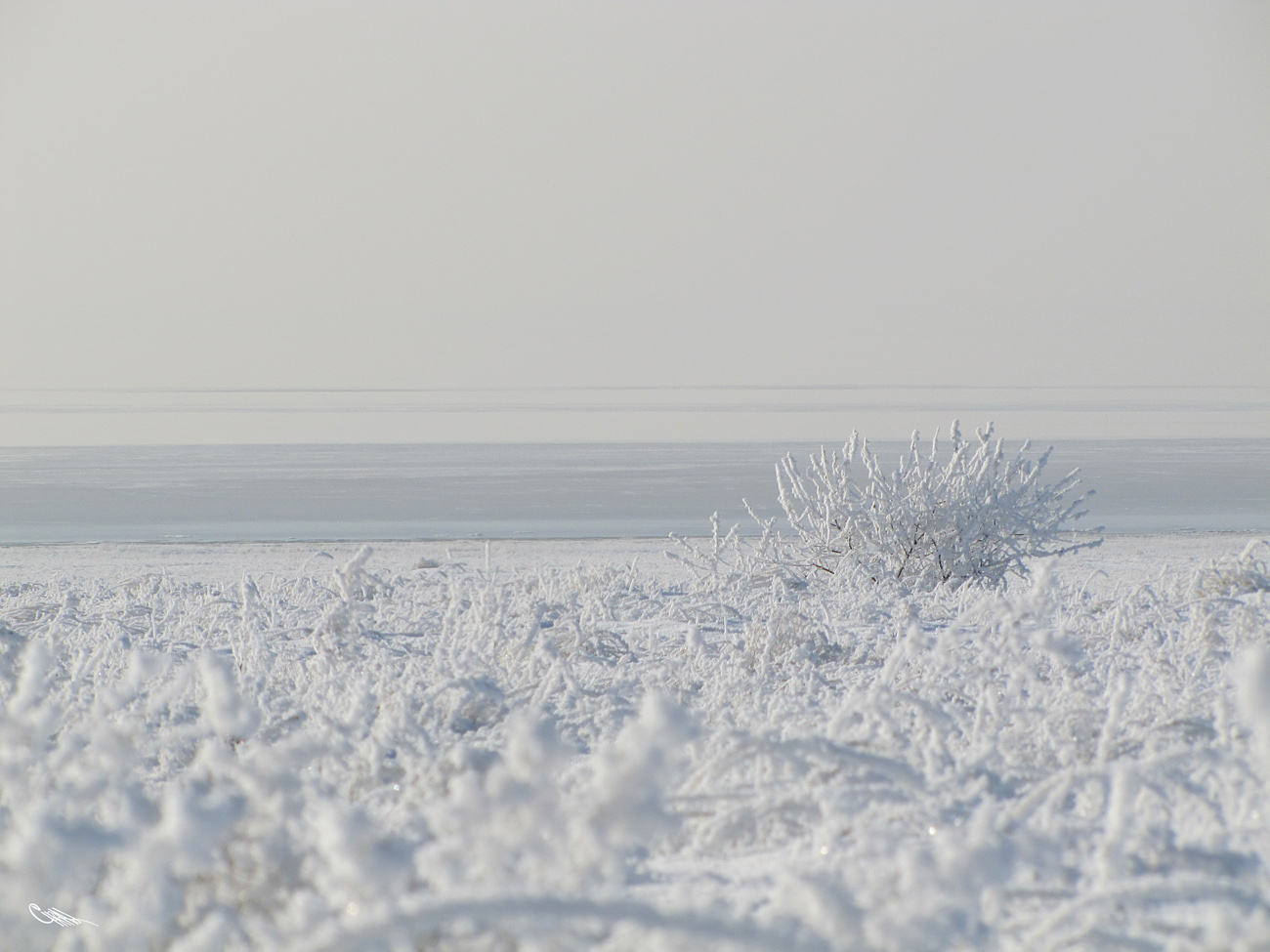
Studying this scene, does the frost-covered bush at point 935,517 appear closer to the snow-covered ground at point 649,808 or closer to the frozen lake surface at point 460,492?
the snow-covered ground at point 649,808

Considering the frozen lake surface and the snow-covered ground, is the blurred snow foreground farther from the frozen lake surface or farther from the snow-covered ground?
the frozen lake surface

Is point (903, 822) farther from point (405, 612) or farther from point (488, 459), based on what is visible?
point (488, 459)

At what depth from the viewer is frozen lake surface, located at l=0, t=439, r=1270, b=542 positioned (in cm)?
1877

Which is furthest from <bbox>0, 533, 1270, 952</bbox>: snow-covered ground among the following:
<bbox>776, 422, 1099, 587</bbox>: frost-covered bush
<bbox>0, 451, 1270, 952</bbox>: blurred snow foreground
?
<bbox>776, 422, 1099, 587</bbox>: frost-covered bush

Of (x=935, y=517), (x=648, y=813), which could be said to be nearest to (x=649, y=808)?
(x=648, y=813)

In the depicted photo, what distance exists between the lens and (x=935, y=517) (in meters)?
8.00

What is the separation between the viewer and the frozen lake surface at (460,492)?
61.6 ft

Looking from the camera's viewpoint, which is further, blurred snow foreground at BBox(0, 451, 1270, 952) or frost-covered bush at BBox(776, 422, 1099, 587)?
frost-covered bush at BBox(776, 422, 1099, 587)

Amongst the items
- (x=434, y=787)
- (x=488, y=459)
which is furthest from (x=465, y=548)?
(x=488, y=459)

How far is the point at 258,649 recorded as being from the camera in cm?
386

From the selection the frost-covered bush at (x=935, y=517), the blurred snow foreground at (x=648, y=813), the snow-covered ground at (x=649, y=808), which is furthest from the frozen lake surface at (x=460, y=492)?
the blurred snow foreground at (x=648, y=813)

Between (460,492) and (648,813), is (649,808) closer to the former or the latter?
(648,813)

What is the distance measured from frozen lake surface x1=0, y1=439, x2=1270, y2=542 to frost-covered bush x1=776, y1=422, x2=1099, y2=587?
920 cm

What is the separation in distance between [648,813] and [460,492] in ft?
81.5
